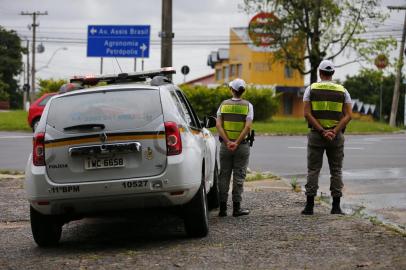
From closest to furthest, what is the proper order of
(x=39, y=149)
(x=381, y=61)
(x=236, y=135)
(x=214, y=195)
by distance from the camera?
(x=39, y=149) → (x=236, y=135) → (x=214, y=195) → (x=381, y=61)

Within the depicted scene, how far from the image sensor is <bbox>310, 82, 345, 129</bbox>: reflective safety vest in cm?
935

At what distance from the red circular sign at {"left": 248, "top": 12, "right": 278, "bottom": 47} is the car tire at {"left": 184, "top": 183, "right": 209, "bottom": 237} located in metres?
38.3

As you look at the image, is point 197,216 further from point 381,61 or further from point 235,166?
point 381,61

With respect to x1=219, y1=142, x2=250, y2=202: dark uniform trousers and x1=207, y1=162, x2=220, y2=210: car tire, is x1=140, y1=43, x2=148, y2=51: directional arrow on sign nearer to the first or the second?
x1=207, y1=162, x2=220, y2=210: car tire

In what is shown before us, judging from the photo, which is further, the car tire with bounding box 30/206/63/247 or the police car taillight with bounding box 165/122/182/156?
the car tire with bounding box 30/206/63/247

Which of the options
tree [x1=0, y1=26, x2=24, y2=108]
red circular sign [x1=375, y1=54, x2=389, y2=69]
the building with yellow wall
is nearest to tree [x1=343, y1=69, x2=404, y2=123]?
the building with yellow wall

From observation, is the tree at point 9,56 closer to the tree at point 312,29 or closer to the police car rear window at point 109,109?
the tree at point 312,29

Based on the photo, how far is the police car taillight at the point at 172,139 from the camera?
7.59 m

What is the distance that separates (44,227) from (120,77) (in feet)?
6.57

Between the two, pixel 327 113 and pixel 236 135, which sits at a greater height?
pixel 327 113

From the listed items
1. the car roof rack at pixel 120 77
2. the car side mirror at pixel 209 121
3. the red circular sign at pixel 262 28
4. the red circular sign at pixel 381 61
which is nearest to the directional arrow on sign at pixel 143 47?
the car side mirror at pixel 209 121

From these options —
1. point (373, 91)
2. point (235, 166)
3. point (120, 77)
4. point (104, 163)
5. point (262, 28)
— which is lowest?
point (373, 91)

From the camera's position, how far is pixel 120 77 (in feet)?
29.9

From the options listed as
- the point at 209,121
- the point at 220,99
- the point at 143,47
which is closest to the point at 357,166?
the point at 209,121
